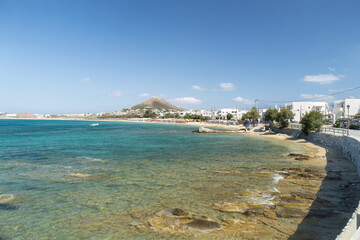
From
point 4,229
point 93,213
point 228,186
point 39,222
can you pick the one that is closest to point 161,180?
point 228,186

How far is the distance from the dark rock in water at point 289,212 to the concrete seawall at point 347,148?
4043 millimetres

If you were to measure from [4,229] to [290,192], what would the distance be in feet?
46.6

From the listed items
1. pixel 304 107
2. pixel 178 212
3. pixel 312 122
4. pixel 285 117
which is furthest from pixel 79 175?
pixel 304 107

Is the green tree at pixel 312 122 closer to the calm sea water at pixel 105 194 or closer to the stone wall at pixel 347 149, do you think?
the stone wall at pixel 347 149

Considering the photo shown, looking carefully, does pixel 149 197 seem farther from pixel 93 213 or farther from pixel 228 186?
pixel 228 186

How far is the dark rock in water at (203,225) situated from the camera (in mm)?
9141

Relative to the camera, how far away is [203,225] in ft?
30.6

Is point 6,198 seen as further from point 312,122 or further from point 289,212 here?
point 312,122

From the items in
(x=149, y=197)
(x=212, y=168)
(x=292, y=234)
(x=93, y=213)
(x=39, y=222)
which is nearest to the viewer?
(x=292, y=234)

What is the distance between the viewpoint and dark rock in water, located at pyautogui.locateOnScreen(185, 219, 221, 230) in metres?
9.14

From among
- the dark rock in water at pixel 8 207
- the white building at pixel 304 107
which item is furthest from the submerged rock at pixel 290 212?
the white building at pixel 304 107

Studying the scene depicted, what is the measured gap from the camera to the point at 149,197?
12656 mm

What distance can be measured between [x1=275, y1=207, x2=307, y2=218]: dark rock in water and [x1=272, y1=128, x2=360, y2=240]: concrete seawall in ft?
13.3

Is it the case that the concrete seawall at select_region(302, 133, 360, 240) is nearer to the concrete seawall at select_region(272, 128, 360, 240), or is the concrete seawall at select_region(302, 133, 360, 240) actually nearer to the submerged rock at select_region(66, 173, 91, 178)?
the concrete seawall at select_region(272, 128, 360, 240)
